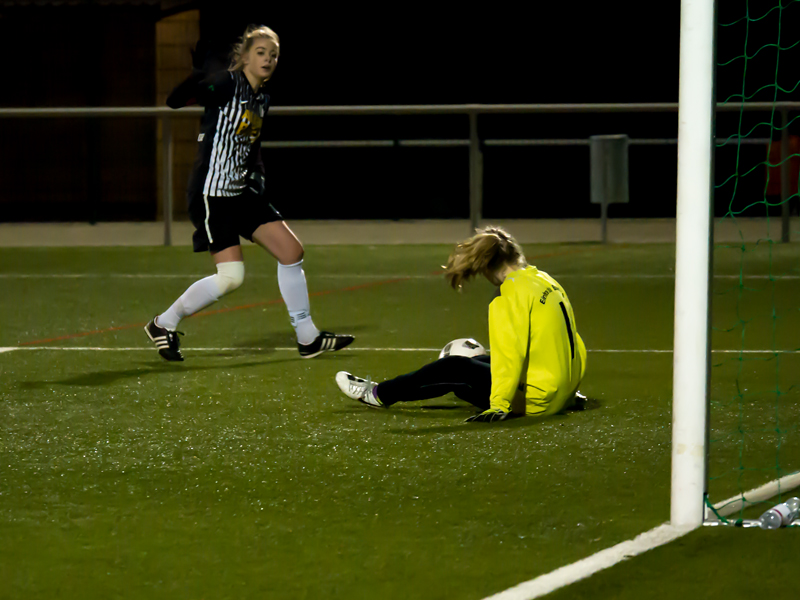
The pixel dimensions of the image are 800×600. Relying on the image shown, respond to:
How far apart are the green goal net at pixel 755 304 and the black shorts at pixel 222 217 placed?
2.56 metres

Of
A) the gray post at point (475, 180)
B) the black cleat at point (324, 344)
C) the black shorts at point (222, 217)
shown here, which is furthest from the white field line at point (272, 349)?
the gray post at point (475, 180)

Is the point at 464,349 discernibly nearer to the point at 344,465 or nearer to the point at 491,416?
the point at 491,416

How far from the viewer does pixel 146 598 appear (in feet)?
12.3

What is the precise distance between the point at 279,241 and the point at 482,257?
2.40m

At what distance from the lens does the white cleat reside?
249 inches

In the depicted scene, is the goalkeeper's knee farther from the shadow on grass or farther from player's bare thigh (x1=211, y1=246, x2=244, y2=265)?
the shadow on grass

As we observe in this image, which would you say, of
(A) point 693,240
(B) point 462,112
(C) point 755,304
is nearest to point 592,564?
(A) point 693,240

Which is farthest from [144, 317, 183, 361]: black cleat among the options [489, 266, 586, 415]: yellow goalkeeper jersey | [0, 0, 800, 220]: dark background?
[0, 0, 800, 220]: dark background

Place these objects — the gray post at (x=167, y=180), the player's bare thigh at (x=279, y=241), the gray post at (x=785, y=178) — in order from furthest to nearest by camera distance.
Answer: the gray post at (x=167, y=180)
the gray post at (x=785, y=178)
the player's bare thigh at (x=279, y=241)

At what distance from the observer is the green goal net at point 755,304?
513cm

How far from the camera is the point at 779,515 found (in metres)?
4.30

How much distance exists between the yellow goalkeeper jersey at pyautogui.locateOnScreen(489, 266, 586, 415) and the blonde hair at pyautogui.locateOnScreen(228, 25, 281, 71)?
93.6 inches

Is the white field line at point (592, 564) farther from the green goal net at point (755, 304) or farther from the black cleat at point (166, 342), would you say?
the black cleat at point (166, 342)

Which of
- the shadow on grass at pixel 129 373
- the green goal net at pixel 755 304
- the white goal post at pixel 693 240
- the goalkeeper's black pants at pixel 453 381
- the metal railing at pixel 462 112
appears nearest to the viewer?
the white goal post at pixel 693 240
